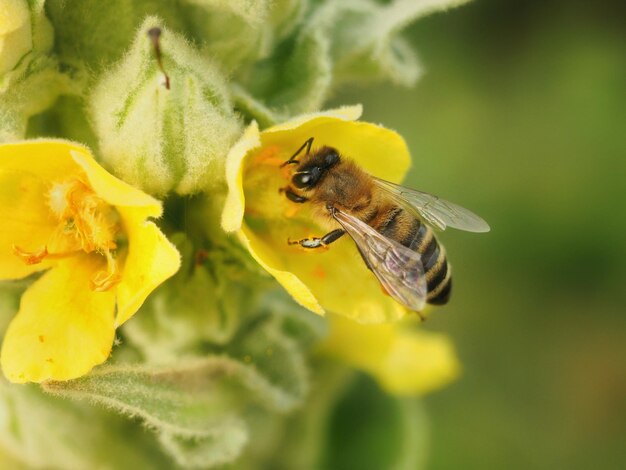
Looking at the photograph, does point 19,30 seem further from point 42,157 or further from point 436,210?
point 436,210

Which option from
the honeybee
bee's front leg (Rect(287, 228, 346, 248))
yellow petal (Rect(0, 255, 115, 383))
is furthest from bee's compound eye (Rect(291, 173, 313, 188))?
yellow petal (Rect(0, 255, 115, 383))

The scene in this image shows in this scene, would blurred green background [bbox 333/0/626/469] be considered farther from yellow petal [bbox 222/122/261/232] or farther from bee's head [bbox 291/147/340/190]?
yellow petal [bbox 222/122/261/232]

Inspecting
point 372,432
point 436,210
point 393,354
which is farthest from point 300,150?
point 372,432

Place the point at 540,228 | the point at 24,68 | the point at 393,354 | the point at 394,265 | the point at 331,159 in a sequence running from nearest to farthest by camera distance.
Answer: the point at 24,68
the point at 394,265
the point at 331,159
the point at 393,354
the point at 540,228

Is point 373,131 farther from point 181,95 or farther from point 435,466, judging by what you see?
point 435,466

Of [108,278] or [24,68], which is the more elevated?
[24,68]

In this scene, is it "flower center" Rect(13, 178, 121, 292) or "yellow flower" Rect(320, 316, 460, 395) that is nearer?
"flower center" Rect(13, 178, 121, 292)

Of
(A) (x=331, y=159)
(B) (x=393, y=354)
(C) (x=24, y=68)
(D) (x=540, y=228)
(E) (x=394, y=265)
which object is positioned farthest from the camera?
(D) (x=540, y=228)

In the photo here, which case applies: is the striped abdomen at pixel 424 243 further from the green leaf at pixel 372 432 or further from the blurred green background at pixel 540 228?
the blurred green background at pixel 540 228

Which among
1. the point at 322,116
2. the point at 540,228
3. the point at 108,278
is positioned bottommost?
the point at 540,228
